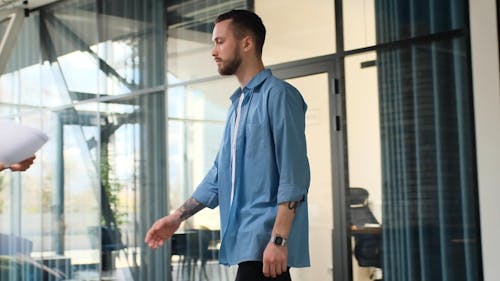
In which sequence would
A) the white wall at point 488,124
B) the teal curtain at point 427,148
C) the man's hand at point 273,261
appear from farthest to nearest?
1. the teal curtain at point 427,148
2. the white wall at point 488,124
3. the man's hand at point 273,261

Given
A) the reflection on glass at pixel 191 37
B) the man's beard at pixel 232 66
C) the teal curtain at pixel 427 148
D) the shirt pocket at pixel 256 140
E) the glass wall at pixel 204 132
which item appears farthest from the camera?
the reflection on glass at pixel 191 37

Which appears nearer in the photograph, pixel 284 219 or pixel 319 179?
pixel 284 219

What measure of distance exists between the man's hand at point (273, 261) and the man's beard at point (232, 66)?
1.89ft

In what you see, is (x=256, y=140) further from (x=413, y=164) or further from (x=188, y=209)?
(x=413, y=164)

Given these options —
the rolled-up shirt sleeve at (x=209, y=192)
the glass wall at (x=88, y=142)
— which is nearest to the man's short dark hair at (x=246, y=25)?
the rolled-up shirt sleeve at (x=209, y=192)

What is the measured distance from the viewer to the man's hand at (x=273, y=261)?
6.26 feet

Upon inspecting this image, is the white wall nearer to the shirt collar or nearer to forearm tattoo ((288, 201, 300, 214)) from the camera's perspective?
the shirt collar

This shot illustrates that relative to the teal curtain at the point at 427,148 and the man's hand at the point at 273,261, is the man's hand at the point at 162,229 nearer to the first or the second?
the man's hand at the point at 273,261

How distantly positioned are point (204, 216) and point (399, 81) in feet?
6.73

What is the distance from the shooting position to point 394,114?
420 cm

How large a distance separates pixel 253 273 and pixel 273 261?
0.14 meters

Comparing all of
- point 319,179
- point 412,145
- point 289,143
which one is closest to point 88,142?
point 319,179

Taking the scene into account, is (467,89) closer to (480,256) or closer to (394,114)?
(394,114)

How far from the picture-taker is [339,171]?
451cm
